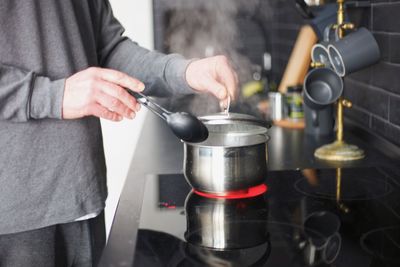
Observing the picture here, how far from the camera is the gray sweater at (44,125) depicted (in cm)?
119

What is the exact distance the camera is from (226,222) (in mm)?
1084

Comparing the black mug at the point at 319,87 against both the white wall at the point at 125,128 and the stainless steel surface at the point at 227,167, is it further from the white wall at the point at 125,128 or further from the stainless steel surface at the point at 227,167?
the white wall at the point at 125,128

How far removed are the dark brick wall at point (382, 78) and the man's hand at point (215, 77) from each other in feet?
1.67

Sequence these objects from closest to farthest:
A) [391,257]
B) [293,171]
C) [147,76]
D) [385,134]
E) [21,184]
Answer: [391,257], [21,184], [293,171], [147,76], [385,134]

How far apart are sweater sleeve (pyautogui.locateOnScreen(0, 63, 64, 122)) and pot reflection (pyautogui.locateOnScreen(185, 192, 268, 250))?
0.34m

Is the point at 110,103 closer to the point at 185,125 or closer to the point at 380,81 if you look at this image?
the point at 185,125

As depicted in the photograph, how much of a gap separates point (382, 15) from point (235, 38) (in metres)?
1.56

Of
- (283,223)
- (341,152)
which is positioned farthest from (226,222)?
(341,152)

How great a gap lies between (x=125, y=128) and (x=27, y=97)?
66.7 inches

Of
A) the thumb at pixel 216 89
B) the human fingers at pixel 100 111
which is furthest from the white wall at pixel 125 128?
the human fingers at pixel 100 111

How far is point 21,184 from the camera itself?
1.29 meters

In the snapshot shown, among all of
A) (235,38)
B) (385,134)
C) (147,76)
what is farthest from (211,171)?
(235,38)

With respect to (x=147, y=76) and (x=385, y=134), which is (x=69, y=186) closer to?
(x=147, y=76)

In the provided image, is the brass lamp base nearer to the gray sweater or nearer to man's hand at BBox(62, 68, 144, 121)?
the gray sweater
